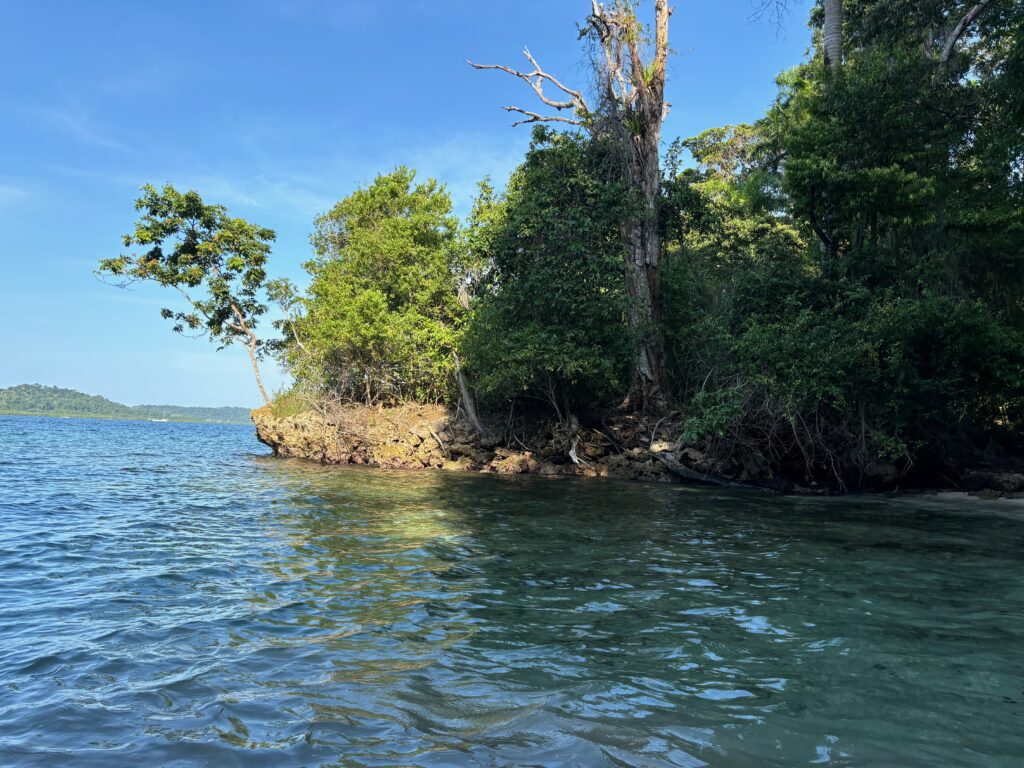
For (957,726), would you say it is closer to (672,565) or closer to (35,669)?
(672,565)

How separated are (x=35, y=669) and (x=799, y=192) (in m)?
17.9

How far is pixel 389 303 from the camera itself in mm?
26703

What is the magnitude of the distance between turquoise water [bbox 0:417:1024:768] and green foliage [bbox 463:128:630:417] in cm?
944

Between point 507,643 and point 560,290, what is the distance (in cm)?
1542

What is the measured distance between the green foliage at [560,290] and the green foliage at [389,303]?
11.4 ft

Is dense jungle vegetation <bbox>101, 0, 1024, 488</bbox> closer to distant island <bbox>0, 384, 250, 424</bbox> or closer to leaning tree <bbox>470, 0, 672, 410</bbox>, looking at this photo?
leaning tree <bbox>470, 0, 672, 410</bbox>

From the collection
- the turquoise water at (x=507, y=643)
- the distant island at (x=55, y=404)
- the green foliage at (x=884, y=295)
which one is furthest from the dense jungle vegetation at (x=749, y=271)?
the distant island at (x=55, y=404)

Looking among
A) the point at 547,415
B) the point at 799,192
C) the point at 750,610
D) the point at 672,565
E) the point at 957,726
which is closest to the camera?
the point at 957,726

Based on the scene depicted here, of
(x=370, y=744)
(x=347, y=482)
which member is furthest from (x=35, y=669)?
(x=347, y=482)

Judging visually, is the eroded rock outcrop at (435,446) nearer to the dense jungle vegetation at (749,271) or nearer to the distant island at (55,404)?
the dense jungle vegetation at (749,271)

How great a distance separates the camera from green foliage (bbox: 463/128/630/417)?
1973 cm

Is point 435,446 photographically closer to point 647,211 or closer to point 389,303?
point 389,303

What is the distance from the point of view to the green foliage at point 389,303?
2492 cm

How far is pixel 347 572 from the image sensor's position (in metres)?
7.54
